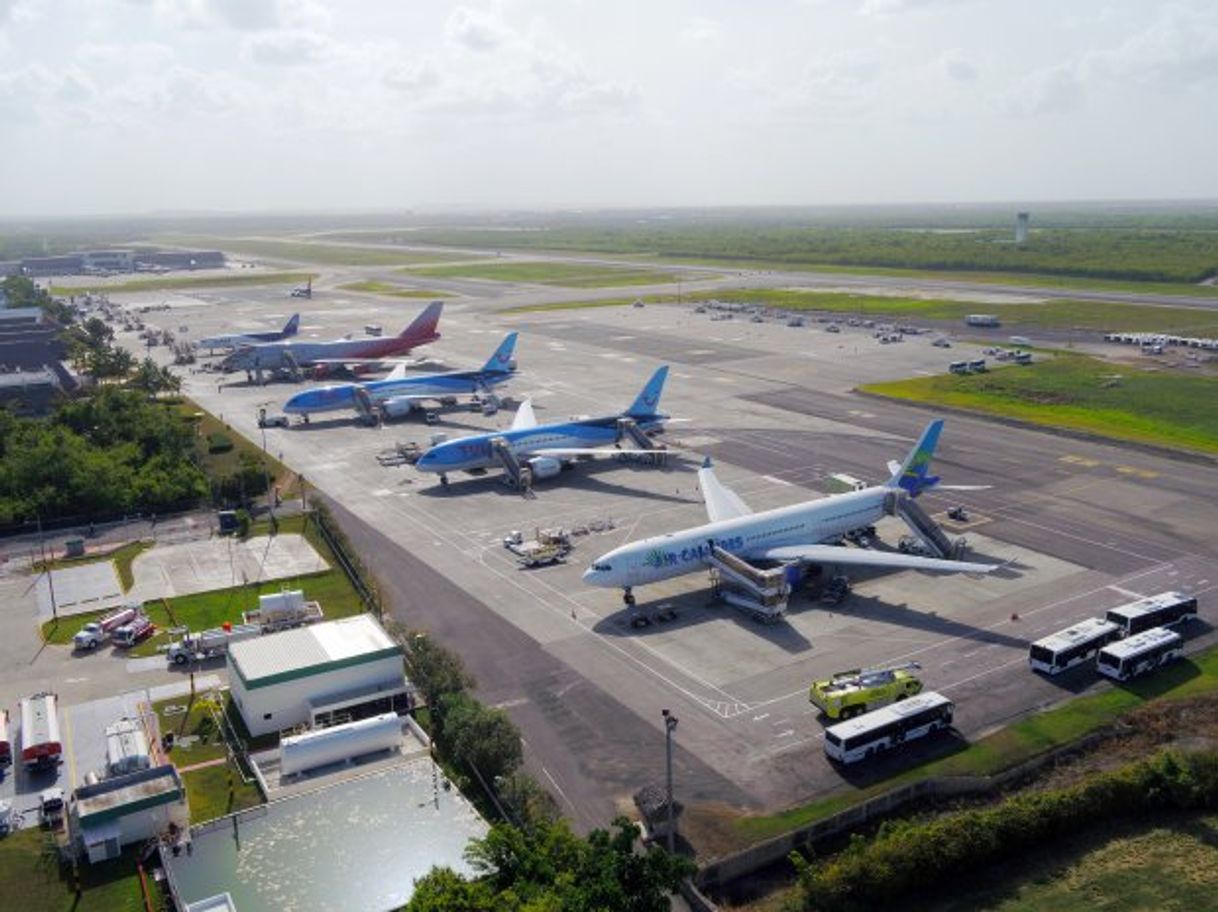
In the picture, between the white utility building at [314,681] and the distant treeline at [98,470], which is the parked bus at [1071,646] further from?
the distant treeline at [98,470]

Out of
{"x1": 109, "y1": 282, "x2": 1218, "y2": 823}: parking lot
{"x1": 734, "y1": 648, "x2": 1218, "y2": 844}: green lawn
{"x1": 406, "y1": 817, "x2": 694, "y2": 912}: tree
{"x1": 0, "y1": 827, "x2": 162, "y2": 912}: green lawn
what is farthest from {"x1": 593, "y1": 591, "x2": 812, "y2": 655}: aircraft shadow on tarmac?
{"x1": 0, "y1": 827, "x2": 162, "y2": 912}: green lawn

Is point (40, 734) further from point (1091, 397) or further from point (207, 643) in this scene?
point (1091, 397)

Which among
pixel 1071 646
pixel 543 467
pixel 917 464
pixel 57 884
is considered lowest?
pixel 57 884

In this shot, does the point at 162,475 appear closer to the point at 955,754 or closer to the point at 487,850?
the point at 487,850

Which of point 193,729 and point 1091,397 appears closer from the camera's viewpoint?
point 193,729

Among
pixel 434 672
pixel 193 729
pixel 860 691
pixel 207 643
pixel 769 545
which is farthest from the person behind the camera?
pixel 769 545

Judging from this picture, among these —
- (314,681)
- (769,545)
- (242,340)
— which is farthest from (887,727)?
(242,340)

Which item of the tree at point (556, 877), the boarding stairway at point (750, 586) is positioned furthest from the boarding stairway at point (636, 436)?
the tree at point (556, 877)

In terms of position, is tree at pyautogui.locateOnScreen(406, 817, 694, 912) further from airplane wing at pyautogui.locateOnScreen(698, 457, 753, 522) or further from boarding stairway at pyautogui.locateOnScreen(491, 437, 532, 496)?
boarding stairway at pyautogui.locateOnScreen(491, 437, 532, 496)
